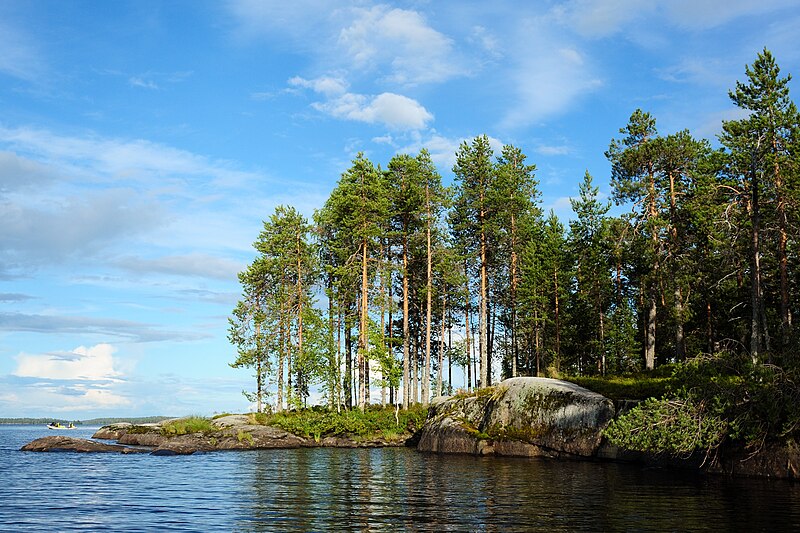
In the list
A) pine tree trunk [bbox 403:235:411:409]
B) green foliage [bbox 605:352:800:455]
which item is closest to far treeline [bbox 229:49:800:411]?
pine tree trunk [bbox 403:235:411:409]

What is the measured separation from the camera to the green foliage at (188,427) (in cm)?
4809

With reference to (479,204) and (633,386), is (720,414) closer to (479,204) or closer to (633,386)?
(633,386)

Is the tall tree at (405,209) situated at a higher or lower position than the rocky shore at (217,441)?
higher

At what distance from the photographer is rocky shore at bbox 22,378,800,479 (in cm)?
2561

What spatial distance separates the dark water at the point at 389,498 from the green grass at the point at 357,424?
16018 mm

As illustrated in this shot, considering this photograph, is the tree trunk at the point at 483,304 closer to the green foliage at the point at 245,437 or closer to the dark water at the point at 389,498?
the dark water at the point at 389,498

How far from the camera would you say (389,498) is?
1912cm

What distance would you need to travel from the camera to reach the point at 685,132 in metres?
45.8

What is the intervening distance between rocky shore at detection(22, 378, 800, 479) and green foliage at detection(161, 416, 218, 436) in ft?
3.13

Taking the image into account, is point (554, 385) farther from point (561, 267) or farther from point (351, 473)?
point (561, 267)

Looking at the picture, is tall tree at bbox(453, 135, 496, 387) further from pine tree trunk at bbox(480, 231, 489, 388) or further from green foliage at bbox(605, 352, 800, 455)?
green foliage at bbox(605, 352, 800, 455)

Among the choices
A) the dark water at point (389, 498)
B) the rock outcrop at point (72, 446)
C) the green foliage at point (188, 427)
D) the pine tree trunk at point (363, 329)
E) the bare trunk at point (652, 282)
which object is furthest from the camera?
the pine tree trunk at point (363, 329)

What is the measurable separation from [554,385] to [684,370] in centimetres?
1081

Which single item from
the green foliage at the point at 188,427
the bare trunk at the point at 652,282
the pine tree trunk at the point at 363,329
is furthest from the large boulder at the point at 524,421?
the green foliage at the point at 188,427
